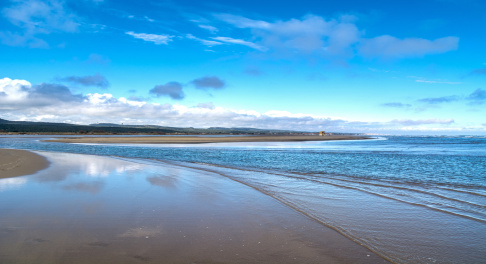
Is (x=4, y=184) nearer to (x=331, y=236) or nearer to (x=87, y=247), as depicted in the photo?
(x=87, y=247)

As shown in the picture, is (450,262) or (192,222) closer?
(450,262)

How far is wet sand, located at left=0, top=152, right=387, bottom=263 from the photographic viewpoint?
16.0 feet

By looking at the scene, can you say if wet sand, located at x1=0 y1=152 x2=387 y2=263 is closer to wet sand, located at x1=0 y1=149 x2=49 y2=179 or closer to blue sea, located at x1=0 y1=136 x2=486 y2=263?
blue sea, located at x1=0 y1=136 x2=486 y2=263

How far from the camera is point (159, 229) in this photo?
617 centimetres

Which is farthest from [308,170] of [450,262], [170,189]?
[450,262]

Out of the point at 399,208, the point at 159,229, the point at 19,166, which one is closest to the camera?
the point at 159,229

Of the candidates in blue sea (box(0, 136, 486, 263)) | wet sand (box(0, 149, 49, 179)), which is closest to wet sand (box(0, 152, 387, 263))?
blue sea (box(0, 136, 486, 263))

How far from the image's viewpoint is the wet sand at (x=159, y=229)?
16.0 ft

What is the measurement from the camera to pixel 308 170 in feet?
56.7

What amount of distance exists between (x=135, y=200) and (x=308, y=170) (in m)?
11.1

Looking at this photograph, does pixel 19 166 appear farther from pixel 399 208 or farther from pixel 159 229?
pixel 399 208

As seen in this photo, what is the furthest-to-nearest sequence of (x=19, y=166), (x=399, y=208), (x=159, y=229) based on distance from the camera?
(x=19, y=166) < (x=399, y=208) < (x=159, y=229)

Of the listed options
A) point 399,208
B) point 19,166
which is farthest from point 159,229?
point 19,166

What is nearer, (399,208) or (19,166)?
(399,208)
